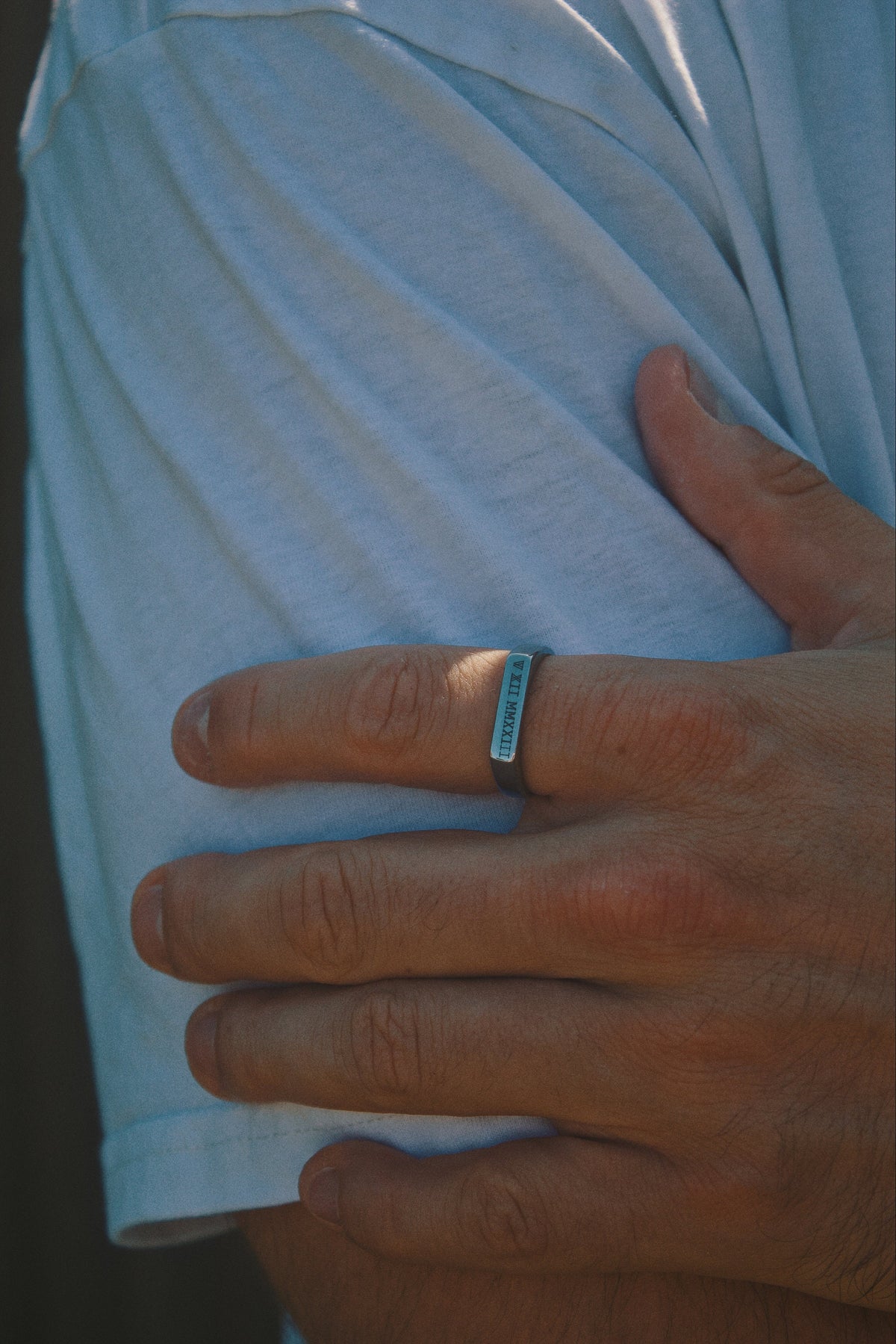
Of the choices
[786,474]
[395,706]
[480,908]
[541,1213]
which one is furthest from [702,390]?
[541,1213]

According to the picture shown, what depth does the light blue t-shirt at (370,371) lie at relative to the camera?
36.6 inches

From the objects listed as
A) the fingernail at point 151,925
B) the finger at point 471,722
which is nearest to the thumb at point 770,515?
the finger at point 471,722

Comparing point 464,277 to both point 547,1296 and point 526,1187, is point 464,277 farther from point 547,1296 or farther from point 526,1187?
point 547,1296

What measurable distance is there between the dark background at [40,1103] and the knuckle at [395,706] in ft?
4.60

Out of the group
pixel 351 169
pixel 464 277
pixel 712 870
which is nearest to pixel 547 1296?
pixel 712 870

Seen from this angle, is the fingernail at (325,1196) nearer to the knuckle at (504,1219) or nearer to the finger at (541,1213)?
the finger at (541,1213)

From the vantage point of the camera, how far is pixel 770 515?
96cm

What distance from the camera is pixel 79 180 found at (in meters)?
1.13

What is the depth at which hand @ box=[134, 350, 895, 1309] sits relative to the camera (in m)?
0.81

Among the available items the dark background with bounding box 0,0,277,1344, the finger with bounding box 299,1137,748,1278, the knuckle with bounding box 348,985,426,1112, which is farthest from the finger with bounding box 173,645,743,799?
the dark background with bounding box 0,0,277,1344

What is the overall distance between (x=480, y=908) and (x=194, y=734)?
1.10ft

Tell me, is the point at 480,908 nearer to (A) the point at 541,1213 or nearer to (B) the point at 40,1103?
(A) the point at 541,1213

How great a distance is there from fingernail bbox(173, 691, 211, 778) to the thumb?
545 mm

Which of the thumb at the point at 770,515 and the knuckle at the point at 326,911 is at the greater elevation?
the thumb at the point at 770,515
